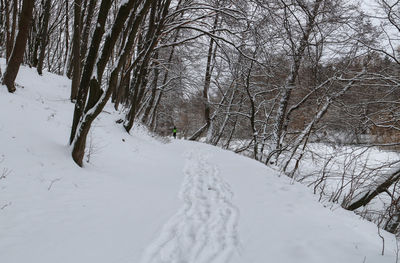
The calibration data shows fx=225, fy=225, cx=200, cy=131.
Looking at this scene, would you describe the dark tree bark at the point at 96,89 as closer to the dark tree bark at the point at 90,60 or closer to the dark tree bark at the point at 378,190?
the dark tree bark at the point at 90,60

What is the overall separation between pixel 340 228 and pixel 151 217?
2321mm

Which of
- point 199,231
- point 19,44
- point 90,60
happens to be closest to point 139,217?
point 199,231

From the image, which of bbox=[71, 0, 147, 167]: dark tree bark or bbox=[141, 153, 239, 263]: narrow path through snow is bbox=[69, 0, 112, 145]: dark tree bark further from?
bbox=[141, 153, 239, 263]: narrow path through snow

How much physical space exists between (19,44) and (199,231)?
621cm

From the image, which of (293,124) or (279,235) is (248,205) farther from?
(293,124)

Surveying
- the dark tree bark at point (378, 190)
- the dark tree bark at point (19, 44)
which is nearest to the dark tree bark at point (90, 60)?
the dark tree bark at point (19, 44)

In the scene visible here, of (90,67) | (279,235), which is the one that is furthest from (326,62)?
(90,67)

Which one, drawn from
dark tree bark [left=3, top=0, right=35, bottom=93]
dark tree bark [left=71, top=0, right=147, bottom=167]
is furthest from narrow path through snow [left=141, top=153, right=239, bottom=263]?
dark tree bark [left=3, top=0, right=35, bottom=93]

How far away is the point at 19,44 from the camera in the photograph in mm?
5520

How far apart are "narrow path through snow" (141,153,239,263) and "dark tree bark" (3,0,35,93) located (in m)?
5.28

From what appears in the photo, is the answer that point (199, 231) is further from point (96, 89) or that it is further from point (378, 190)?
point (378, 190)

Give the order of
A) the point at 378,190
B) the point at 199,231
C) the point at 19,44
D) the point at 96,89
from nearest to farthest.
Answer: the point at 199,231 < the point at 96,89 < the point at 378,190 < the point at 19,44

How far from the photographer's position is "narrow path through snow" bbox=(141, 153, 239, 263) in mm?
2244

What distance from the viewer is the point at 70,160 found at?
352cm
